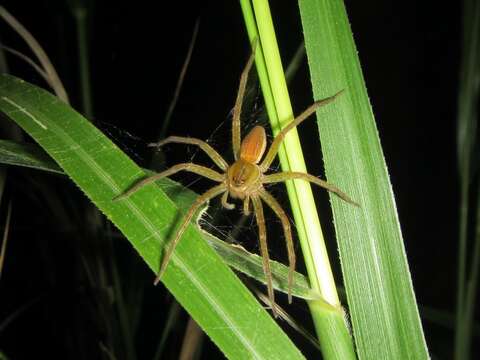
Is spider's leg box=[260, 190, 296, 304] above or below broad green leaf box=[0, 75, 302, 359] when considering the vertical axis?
below

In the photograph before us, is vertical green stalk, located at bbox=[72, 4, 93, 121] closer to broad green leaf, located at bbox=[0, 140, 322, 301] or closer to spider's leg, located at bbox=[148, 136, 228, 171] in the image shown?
spider's leg, located at bbox=[148, 136, 228, 171]

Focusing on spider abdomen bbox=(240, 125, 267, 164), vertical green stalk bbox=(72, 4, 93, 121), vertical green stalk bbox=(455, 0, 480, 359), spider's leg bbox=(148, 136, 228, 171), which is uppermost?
vertical green stalk bbox=(72, 4, 93, 121)

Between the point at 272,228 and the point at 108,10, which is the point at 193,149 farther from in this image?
the point at 108,10

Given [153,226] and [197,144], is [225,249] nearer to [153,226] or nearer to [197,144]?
[153,226]

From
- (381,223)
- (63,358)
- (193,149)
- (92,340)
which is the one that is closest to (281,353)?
(381,223)

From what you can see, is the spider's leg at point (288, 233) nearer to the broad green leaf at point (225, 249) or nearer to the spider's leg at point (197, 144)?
the broad green leaf at point (225, 249)

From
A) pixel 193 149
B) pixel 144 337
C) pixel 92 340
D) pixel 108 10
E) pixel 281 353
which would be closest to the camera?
pixel 281 353

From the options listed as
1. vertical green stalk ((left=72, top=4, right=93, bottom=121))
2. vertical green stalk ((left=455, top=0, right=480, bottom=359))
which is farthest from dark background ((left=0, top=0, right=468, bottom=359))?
vertical green stalk ((left=455, top=0, right=480, bottom=359))
